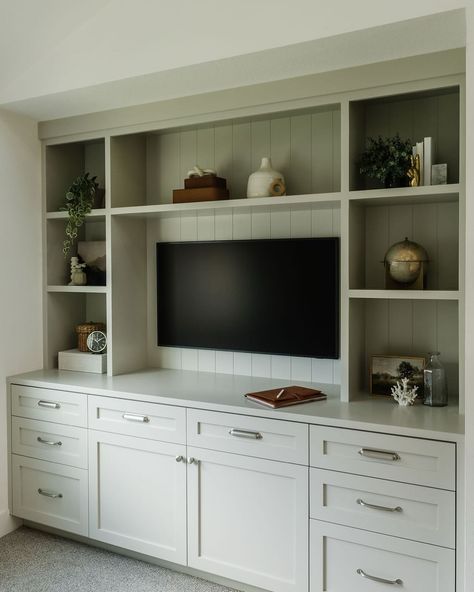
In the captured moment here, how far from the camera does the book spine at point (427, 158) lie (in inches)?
97.3

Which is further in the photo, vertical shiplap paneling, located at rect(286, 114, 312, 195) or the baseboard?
the baseboard

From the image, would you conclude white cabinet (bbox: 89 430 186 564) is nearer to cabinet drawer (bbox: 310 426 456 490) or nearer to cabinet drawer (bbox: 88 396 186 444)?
cabinet drawer (bbox: 88 396 186 444)

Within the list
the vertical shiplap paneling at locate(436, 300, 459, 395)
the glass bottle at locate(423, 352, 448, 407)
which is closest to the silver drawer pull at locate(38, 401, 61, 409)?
the glass bottle at locate(423, 352, 448, 407)

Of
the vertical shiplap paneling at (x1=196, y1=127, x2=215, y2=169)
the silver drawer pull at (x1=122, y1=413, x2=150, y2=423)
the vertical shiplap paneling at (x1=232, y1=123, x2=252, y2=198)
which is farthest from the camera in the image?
the vertical shiplap paneling at (x1=196, y1=127, x2=215, y2=169)

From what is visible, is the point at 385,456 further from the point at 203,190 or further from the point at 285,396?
the point at 203,190

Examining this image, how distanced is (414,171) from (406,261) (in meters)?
0.39

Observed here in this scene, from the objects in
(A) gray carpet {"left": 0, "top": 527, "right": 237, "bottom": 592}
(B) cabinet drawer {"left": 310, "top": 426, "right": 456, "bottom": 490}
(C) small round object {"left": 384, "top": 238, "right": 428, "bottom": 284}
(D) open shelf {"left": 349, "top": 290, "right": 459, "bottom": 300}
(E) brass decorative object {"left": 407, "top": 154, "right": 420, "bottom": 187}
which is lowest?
(A) gray carpet {"left": 0, "top": 527, "right": 237, "bottom": 592}

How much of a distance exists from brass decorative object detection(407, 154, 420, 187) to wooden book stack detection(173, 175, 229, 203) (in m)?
0.96

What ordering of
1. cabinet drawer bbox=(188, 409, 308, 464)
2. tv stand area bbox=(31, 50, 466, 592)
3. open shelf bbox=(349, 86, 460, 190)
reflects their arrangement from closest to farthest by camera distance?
tv stand area bbox=(31, 50, 466, 592)
cabinet drawer bbox=(188, 409, 308, 464)
open shelf bbox=(349, 86, 460, 190)

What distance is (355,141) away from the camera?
265cm

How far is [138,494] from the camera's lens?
9.29 feet

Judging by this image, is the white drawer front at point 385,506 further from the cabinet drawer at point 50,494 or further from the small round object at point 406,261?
the cabinet drawer at point 50,494

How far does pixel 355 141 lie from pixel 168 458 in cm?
171

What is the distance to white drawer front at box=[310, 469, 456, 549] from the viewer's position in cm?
212
